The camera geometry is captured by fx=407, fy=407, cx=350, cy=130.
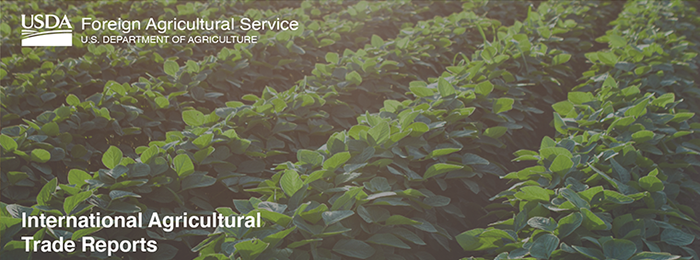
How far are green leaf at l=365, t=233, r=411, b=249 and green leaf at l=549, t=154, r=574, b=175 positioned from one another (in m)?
0.82

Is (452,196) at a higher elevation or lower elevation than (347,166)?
lower

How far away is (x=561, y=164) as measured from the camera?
1.87 meters

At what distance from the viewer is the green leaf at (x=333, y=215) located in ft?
4.96

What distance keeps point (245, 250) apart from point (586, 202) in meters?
1.32

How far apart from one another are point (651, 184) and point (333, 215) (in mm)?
1407

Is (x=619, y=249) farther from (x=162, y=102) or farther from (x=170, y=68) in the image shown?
(x=170, y=68)

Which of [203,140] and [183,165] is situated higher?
[203,140]

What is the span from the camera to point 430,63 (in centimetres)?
407

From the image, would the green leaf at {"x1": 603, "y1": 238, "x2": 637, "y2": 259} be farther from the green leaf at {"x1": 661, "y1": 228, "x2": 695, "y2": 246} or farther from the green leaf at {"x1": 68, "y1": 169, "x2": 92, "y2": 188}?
the green leaf at {"x1": 68, "y1": 169, "x2": 92, "y2": 188}

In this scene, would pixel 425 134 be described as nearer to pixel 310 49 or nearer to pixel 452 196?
pixel 452 196

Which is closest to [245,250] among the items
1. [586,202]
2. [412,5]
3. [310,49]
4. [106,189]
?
[106,189]

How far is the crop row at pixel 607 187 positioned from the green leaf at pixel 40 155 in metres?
2.20

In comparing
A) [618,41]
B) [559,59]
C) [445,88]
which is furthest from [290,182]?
[618,41]

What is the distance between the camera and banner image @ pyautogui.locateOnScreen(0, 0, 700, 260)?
1598 mm
